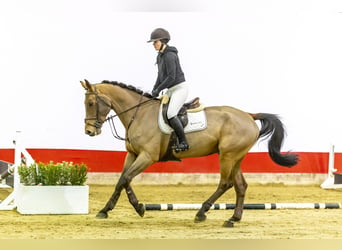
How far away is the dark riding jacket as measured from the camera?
8.01 metres

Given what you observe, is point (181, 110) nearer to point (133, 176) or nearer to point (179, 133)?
point (179, 133)

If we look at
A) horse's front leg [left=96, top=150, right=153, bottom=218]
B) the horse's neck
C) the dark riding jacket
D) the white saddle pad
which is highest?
the dark riding jacket

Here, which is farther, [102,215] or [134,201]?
[102,215]

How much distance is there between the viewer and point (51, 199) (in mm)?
8492

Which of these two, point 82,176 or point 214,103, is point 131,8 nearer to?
point 214,103

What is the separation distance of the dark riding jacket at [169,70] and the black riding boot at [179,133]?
349 millimetres

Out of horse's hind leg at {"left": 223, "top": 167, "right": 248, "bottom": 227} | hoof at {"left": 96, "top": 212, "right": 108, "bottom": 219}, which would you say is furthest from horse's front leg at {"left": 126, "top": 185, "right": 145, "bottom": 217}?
horse's hind leg at {"left": 223, "top": 167, "right": 248, "bottom": 227}

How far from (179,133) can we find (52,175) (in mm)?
1501

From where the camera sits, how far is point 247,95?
37.4ft

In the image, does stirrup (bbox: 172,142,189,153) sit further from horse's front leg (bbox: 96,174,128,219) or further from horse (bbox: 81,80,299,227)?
horse's front leg (bbox: 96,174,128,219)

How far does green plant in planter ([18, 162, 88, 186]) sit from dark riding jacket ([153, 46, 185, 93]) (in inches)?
52.7

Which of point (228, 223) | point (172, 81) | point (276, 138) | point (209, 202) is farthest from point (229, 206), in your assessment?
point (172, 81)

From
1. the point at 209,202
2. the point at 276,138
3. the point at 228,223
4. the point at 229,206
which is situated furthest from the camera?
the point at 229,206

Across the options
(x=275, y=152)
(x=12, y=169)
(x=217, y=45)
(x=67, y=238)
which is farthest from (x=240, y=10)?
(x=67, y=238)
